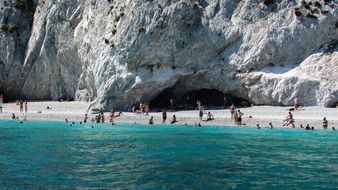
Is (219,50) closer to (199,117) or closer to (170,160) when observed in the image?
(199,117)

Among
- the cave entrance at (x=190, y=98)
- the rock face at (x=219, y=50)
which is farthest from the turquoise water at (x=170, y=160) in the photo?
the cave entrance at (x=190, y=98)

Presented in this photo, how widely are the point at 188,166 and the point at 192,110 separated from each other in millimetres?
27809

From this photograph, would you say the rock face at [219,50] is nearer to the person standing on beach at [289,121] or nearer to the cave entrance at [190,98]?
the cave entrance at [190,98]

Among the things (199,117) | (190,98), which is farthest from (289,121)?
(190,98)

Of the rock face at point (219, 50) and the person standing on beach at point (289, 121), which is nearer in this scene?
the person standing on beach at point (289, 121)

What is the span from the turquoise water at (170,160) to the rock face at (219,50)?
1366cm

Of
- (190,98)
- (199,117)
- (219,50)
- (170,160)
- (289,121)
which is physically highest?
(219,50)

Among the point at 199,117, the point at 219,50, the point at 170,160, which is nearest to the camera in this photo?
the point at 170,160

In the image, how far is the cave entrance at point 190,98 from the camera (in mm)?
50312

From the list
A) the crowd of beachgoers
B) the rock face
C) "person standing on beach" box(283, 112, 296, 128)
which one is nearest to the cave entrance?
the rock face

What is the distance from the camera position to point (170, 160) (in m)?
20.8

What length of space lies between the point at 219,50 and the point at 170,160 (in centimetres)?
3001

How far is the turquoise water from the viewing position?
16.2m

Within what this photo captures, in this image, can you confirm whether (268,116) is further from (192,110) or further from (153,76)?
A: (153,76)
